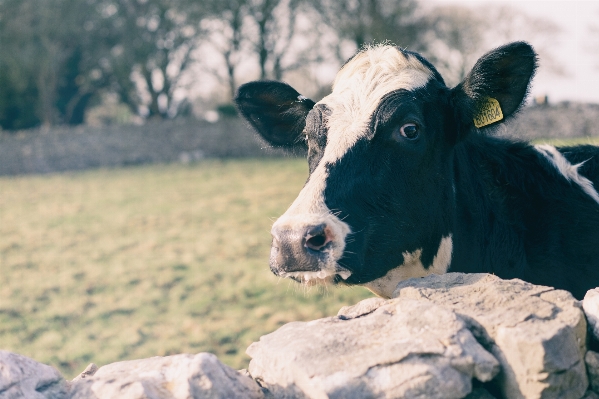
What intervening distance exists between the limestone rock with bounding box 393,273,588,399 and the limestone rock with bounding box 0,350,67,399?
138cm

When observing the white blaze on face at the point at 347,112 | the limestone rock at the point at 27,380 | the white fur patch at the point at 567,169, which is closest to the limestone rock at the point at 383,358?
the white blaze on face at the point at 347,112

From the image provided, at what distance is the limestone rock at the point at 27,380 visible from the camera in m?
2.14

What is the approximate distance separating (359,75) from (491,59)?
71cm

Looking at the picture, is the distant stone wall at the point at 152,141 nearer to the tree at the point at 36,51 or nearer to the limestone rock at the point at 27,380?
the tree at the point at 36,51

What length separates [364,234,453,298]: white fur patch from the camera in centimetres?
343

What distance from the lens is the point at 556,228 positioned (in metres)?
3.71

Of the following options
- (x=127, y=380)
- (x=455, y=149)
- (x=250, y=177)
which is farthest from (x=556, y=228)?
(x=250, y=177)

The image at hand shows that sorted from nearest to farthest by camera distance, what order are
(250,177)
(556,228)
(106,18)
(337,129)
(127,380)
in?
(127,380) → (337,129) → (556,228) → (250,177) → (106,18)

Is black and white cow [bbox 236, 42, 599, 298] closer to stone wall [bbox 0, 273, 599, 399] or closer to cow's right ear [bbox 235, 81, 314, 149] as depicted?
cow's right ear [bbox 235, 81, 314, 149]

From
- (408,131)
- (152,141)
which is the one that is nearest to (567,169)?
(408,131)

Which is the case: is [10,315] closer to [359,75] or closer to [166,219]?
[166,219]

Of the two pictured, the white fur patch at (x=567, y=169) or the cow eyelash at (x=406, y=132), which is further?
the white fur patch at (x=567, y=169)

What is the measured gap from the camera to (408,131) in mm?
3424

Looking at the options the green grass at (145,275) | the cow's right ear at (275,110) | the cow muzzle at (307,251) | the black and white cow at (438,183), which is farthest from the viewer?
the green grass at (145,275)
